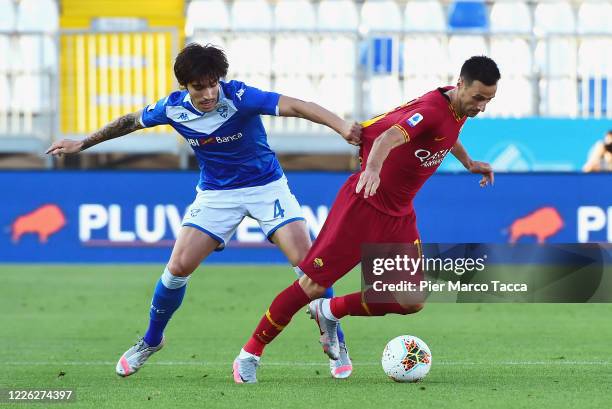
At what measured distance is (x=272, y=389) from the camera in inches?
283

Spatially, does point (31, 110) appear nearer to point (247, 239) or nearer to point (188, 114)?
point (247, 239)

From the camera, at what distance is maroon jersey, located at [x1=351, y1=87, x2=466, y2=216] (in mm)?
7430

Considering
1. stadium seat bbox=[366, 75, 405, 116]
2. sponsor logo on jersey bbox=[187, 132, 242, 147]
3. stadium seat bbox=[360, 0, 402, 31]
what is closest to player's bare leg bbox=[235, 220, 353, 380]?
sponsor logo on jersey bbox=[187, 132, 242, 147]

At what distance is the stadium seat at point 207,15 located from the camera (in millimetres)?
21047

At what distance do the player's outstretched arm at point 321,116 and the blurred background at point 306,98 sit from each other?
30.6 feet

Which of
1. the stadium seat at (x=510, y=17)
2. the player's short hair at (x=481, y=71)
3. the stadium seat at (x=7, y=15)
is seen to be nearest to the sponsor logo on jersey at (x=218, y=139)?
the player's short hair at (x=481, y=71)

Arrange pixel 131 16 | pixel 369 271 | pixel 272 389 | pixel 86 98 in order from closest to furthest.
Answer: pixel 272 389, pixel 369 271, pixel 86 98, pixel 131 16

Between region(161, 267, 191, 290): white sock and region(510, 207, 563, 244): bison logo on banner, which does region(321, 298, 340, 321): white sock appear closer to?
region(161, 267, 191, 290): white sock

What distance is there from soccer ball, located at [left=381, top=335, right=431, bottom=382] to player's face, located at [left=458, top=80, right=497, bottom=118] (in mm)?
1388

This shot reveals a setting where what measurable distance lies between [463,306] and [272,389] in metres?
5.93

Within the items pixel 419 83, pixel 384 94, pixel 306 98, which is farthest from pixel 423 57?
pixel 306 98

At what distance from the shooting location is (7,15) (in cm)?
2108

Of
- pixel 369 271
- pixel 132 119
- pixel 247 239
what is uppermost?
pixel 132 119

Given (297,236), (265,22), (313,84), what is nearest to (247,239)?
(313,84)
